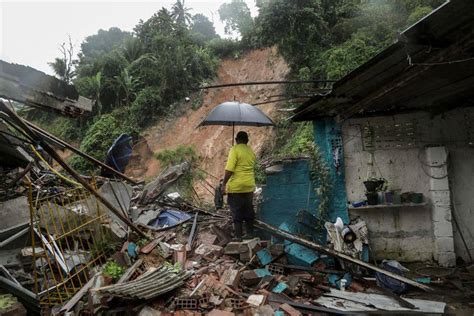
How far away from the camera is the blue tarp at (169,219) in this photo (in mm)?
7187

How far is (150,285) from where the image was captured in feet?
14.5

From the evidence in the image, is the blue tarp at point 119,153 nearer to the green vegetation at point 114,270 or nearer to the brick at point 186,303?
the green vegetation at point 114,270

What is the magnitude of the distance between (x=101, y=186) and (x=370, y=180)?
5.40 metres

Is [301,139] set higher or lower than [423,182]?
higher

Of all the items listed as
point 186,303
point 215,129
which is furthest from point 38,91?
point 215,129

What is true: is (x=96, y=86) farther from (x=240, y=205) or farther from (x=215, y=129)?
(x=240, y=205)

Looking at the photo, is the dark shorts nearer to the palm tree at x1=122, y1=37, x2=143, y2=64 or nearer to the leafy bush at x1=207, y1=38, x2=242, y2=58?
the leafy bush at x1=207, y1=38, x2=242, y2=58

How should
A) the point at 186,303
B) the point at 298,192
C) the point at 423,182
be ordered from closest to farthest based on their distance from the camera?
the point at 186,303
the point at 423,182
the point at 298,192

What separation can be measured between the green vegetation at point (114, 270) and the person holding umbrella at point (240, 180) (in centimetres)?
192

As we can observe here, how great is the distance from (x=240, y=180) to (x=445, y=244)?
3787 mm

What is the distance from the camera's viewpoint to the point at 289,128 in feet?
51.4

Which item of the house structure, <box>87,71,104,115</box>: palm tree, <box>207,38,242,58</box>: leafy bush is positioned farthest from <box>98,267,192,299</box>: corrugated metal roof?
<box>207,38,242,58</box>: leafy bush

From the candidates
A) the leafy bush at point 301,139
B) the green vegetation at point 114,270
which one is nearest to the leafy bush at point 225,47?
the leafy bush at point 301,139

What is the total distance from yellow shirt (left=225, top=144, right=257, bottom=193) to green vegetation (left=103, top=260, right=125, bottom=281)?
2060mm
